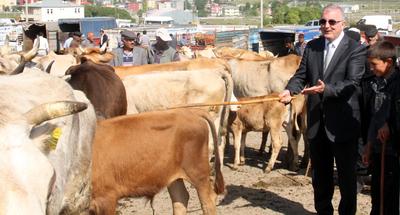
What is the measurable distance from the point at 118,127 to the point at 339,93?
7.25 ft

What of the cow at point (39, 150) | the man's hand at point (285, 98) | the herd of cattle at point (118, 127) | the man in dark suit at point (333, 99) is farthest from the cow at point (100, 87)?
the cow at point (39, 150)

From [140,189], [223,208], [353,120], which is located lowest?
[223,208]

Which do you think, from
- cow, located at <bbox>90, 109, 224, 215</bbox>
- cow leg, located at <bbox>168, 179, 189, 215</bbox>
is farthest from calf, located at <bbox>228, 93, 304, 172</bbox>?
cow, located at <bbox>90, 109, 224, 215</bbox>

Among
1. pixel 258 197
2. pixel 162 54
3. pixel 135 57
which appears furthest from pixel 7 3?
pixel 258 197

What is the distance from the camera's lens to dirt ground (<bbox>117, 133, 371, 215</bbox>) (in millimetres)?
7277

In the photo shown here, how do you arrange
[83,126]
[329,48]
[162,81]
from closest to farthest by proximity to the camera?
[83,126] < [329,48] < [162,81]

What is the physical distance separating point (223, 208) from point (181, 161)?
145 centimetres

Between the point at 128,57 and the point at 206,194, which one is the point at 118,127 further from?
the point at 128,57

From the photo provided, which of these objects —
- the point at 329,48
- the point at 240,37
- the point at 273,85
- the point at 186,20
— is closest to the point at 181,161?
the point at 329,48

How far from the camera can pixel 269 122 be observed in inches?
376

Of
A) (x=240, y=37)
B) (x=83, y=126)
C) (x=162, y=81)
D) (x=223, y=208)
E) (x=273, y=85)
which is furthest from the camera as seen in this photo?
(x=240, y=37)

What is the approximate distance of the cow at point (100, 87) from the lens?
714cm

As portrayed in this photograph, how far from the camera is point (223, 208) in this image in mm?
7348

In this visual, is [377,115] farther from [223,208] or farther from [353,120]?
[223,208]
